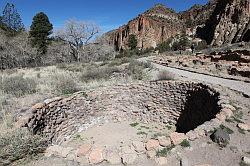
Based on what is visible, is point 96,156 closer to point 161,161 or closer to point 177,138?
point 161,161

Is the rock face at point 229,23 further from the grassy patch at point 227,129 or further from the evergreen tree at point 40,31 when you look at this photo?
the grassy patch at point 227,129

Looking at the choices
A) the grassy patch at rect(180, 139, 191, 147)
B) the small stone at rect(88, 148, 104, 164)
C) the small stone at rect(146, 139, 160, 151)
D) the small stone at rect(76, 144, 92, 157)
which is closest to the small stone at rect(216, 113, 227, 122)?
the grassy patch at rect(180, 139, 191, 147)

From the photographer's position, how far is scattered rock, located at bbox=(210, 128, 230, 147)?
5455 millimetres

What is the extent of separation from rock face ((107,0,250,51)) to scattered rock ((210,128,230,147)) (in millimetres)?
41148

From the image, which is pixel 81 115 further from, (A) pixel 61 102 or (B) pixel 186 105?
(B) pixel 186 105

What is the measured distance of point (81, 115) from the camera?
992cm

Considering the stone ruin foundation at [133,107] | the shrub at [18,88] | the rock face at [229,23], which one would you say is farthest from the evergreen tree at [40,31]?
the rock face at [229,23]

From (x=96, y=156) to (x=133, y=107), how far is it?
611 centimetres

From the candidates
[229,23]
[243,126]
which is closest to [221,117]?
[243,126]

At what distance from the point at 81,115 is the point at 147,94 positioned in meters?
2.86

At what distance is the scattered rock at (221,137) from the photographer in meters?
5.46

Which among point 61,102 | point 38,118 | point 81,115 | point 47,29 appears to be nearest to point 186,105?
point 81,115

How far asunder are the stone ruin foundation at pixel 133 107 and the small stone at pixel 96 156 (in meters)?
3.02

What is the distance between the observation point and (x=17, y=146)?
515 centimetres
